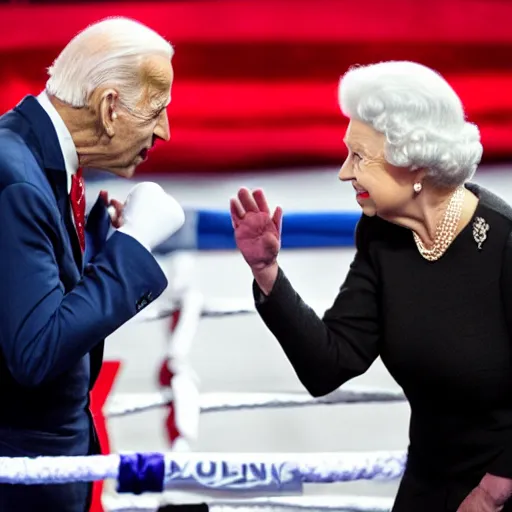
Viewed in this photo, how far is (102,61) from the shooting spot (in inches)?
47.4

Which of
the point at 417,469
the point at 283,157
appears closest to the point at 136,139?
the point at 417,469

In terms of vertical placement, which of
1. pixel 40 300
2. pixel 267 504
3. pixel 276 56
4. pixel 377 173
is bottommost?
pixel 267 504

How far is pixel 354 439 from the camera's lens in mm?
2264

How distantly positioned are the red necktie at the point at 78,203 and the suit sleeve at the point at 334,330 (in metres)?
0.24

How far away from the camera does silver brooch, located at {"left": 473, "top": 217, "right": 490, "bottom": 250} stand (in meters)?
1.26

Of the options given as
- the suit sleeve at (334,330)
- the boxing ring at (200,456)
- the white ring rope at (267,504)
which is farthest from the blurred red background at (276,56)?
the suit sleeve at (334,330)

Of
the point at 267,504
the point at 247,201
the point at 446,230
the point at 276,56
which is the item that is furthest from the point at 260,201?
the point at 276,56

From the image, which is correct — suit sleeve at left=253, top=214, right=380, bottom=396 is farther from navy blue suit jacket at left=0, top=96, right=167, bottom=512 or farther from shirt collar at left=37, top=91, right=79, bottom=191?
shirt collar at left=37, top=91, right=79, bottom=191

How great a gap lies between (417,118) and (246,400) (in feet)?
3.03

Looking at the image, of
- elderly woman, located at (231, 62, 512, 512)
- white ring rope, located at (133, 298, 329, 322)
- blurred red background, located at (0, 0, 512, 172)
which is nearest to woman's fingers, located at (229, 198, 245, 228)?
elderly woman, located at (231, 62, 512, 512)

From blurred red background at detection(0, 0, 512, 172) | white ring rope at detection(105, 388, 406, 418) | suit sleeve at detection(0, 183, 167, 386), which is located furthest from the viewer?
blurred red background at detection(0, 0, 512, 172)

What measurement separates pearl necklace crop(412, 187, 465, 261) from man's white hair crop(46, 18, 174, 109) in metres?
0.42

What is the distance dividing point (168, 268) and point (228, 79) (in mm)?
1403

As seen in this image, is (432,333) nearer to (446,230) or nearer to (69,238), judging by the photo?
(446,230)
